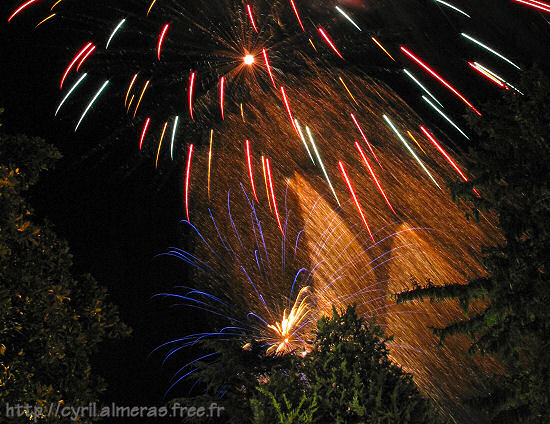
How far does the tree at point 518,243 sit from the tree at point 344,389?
903mm

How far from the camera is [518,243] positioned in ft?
20.3

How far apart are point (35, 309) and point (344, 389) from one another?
12.9 feet

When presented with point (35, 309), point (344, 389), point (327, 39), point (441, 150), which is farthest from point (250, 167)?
point (35, 309)

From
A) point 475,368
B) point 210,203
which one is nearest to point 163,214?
point 210,203

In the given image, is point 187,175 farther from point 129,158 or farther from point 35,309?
point 35,309

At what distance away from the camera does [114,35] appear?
10.2 m

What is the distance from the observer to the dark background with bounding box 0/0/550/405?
8844 millimetres

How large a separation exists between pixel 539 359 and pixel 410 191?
5.54 meters

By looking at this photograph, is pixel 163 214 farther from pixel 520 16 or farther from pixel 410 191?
pixel 520 16

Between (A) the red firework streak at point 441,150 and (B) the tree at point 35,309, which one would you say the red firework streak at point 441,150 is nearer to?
(A) the red firework streak at point 441,150

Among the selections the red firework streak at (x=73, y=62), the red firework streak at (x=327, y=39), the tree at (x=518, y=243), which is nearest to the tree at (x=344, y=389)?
the tree at (x=518, y=243)

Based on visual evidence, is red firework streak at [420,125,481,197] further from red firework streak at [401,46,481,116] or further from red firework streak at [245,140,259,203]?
red firework streak at [245,140,259,203]

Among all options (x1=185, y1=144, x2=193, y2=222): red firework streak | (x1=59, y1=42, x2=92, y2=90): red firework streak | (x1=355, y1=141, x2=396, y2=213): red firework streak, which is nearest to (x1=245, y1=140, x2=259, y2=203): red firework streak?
(x1=185, y1=144, x2=193, y2=222): red firework streak

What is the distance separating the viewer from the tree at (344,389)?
6.24m
